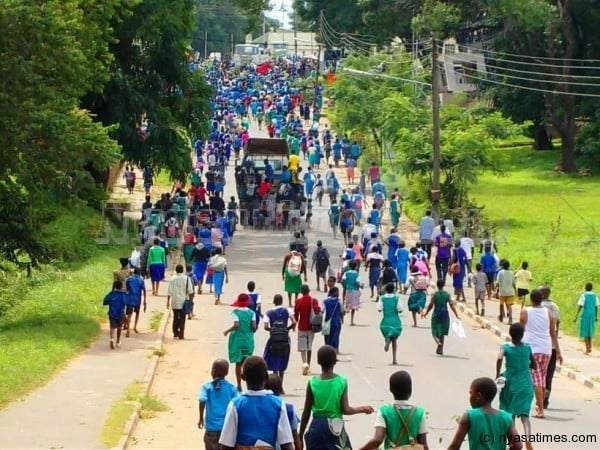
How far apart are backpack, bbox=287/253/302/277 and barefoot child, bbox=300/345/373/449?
16325 millimetres

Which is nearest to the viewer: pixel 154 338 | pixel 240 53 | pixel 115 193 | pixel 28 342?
pixel 28 342

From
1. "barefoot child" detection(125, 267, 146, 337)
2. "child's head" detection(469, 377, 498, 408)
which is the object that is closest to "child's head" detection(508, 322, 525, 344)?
"child's head" detection(469, 377, 498, 408)

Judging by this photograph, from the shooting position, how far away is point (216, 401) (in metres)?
13.3

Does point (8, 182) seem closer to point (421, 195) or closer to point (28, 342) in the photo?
point (28, 342)

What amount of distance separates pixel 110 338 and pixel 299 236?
382 inches

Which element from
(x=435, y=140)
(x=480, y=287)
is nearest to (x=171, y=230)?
(x=435, y=140)

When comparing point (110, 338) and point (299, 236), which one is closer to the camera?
point (110, 338)

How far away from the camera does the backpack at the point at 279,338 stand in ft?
63.0

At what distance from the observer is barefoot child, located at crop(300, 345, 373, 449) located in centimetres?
1205

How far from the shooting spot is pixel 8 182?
30094 millimetres

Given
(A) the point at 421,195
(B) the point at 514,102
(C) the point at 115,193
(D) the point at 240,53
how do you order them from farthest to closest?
(D) the point at 240,53 → (B) the point at 514,102 → (C) the point at 115,193 → (A) the point at 421,195

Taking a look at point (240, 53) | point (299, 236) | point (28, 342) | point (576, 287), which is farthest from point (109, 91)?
point (240, 53)

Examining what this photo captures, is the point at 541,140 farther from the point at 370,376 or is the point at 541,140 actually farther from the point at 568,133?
the point at 370,376

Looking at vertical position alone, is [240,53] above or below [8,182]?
above
